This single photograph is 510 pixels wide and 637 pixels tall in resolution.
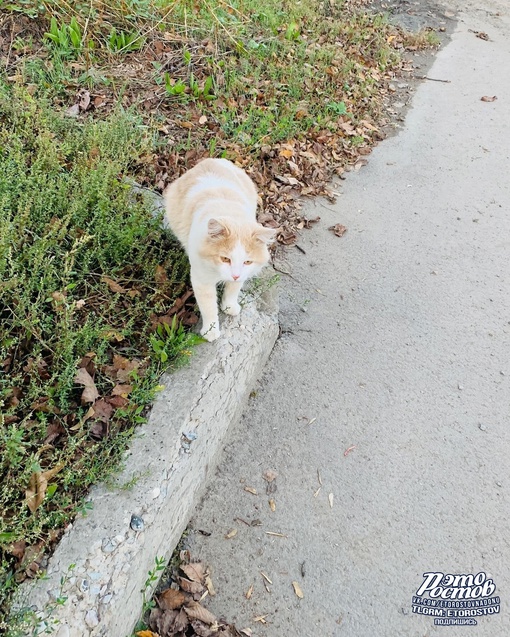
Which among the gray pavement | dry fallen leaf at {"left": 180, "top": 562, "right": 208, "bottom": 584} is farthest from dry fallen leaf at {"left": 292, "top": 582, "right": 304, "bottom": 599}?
dry fallen leaf at {"left": 180, "top": 562, "right": 208, "bottom": 584}

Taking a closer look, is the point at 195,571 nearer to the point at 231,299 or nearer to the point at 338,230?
the point at 231,299

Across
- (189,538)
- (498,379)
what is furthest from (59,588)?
Answer: (498,379)

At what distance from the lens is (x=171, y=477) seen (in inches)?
94.9

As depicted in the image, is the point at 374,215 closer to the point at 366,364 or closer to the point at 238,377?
the point at 366,364

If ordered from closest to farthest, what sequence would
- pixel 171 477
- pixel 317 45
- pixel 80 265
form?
1. pixel 171 477
2. pixel 80 265
3. pixel 317 45

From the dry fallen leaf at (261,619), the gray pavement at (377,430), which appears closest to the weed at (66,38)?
the gray pavement at (377,430)

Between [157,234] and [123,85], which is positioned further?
[123,85]

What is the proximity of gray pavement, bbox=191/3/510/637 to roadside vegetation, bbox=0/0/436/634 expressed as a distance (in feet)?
2.60

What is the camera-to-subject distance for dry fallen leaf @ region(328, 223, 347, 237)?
4.73 m

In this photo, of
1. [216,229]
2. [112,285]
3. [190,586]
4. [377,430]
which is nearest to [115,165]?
[112,285]

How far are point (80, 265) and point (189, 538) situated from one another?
1.70m

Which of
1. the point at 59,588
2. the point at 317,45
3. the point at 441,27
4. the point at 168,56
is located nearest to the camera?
the point at 59,588

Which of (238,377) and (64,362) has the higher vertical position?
(64,362)

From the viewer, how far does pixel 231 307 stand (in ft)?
10.4
